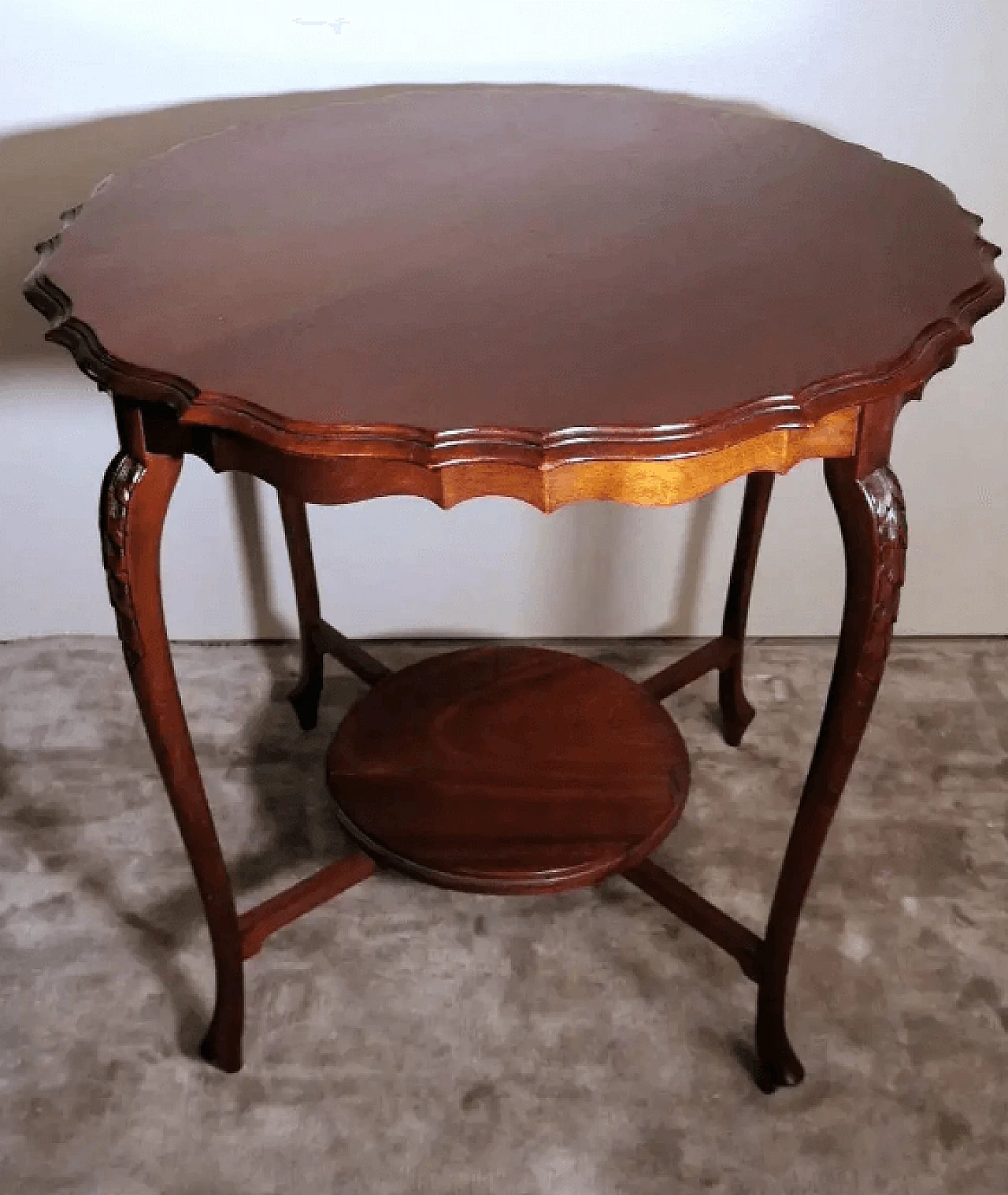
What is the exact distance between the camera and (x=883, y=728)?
5.56 feet

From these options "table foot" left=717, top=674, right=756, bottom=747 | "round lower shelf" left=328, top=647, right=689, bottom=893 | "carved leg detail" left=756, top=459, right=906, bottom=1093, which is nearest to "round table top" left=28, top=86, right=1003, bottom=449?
"carved leg detail" left=756, top=459, right=906, bottom=1093

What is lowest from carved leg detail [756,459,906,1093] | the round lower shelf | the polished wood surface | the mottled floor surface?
the mottled floor surface

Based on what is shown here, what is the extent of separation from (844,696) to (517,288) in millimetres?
414

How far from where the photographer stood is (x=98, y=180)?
145 centimetres

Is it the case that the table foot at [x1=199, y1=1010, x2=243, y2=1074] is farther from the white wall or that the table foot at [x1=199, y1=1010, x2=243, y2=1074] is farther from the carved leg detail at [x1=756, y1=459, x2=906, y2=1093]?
the white wall

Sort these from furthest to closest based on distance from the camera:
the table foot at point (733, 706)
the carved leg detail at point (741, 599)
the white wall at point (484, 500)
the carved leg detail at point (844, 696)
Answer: the table foot at point (733, 706) → the carved leg detail at point (741, 599) → the white wall at point (484, 500) → the carved leg detail at point (844, 696)

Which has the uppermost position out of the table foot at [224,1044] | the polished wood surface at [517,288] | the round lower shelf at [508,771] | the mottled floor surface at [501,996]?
the polished wood surface at [517,288]

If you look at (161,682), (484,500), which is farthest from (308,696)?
(161,682)

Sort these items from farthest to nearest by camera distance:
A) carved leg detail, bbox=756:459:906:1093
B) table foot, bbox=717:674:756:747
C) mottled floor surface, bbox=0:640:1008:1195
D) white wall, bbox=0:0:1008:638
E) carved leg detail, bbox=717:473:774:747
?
table foot, bbox=717:674:756:747 < carved leg detail, bbox=717:473:774:747 < white wall, bbox=0:0:1008:638 < mottled floor surface, bbox=0:640:1008:1195 < carved leg detail, bbox=756:459:906:1093

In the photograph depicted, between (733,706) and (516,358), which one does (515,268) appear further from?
(733,706)

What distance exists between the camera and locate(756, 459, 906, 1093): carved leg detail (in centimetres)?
89

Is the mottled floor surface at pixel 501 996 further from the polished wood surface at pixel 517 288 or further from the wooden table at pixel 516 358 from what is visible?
the polished wood surface at pixel 517 288

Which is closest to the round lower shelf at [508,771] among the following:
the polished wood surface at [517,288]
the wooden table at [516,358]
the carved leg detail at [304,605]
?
the wooden table at [516,358]

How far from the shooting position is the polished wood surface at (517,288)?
79 cm
